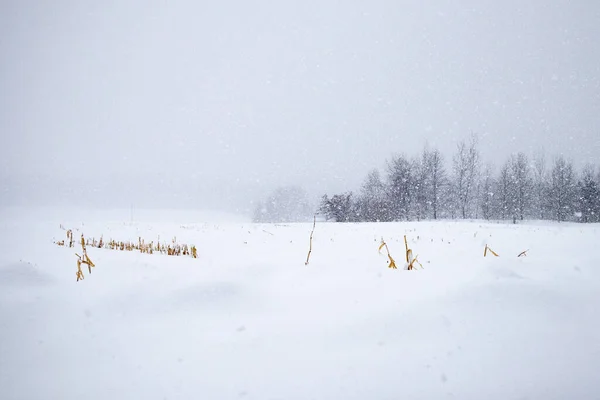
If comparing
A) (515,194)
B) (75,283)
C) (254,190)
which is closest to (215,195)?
(254,190)

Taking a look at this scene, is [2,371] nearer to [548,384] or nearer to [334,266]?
[334,266]

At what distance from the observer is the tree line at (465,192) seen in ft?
114

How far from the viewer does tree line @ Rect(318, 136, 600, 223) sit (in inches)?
1366

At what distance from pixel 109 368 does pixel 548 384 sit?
3.10 meters

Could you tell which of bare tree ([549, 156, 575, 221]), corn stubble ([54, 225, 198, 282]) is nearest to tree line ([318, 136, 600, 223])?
bare tree ([549, 156, 575, 221])

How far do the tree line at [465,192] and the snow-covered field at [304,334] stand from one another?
97.9 feet

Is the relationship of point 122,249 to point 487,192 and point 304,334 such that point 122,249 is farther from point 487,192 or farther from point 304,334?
point 487,192

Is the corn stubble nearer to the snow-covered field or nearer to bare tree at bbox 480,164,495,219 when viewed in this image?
the snow-covered field

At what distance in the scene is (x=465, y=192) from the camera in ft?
120

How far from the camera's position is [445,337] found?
2.51 meters

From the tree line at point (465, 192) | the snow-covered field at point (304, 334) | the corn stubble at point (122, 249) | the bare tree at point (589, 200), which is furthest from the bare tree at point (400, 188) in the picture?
the snow-covered field at point (304, 334)

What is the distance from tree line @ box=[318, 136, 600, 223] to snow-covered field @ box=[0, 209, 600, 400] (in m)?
29.8

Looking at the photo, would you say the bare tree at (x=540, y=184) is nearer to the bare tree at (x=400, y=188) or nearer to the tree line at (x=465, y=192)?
the tree line at (x=465, y=192)

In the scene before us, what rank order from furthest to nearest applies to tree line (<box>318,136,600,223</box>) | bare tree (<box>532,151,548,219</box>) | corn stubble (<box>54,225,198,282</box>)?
bare tree (<box>532,151,548,219</box>) < tree line (<box>318,136,600,223</box>) < corn stubble (<box>54,225,198,282</box>)
